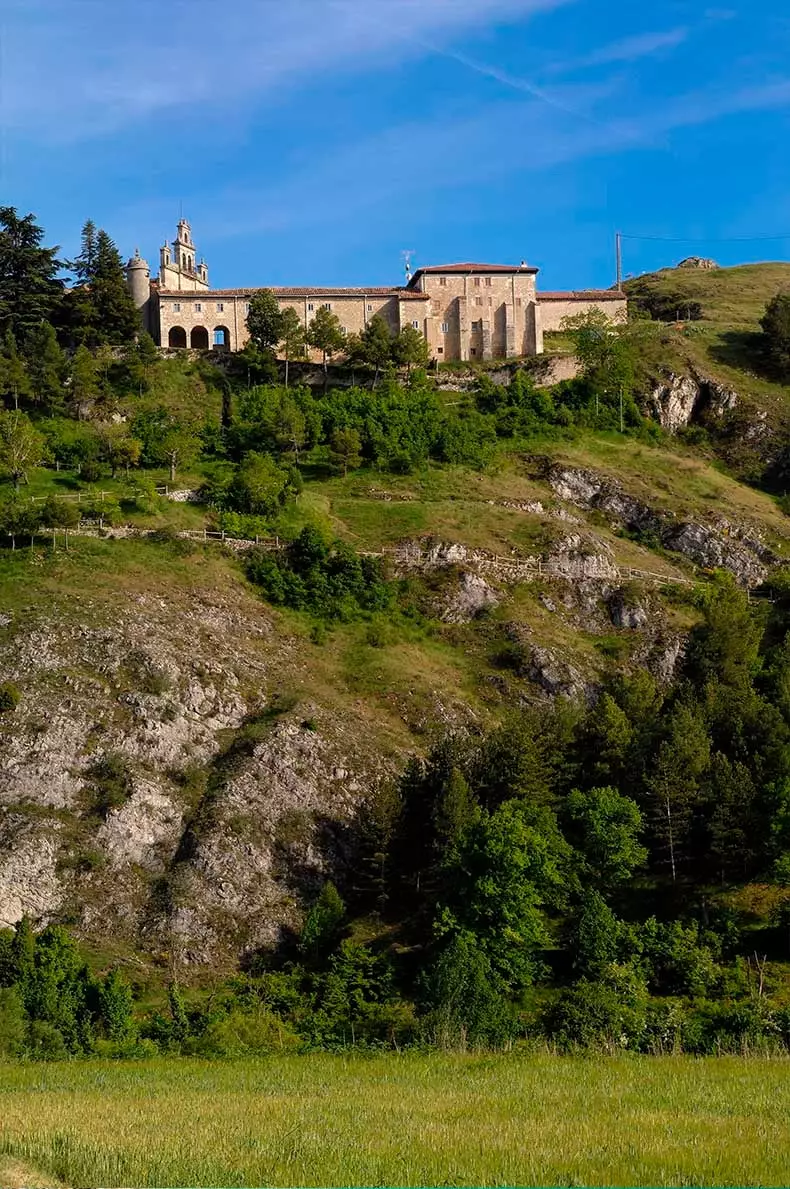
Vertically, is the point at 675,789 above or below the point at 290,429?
below

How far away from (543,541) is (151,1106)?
6409 centimetres

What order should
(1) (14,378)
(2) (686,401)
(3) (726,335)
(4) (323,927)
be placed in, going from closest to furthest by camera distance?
(4) (323,927), (1) (14,378), (2) (686,401), (3) (726,335)

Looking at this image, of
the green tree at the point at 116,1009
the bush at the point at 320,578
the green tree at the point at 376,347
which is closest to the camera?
the green tree at the point at 116,1009

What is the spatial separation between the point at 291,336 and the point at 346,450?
20603 millimetres

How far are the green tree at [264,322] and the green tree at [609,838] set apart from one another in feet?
217

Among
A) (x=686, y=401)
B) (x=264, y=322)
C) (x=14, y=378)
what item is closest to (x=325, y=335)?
(x=264, y=322)

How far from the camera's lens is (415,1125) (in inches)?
840

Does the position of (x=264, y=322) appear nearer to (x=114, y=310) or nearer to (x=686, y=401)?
(x=114, y=310)

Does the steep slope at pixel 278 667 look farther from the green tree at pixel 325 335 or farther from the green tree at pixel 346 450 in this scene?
the green tree at pixel 325 335

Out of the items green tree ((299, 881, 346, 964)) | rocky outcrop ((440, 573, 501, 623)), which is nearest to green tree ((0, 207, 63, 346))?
rocky outcrop ((440, 573, 501, 623))

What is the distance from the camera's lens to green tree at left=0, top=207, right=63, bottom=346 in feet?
369

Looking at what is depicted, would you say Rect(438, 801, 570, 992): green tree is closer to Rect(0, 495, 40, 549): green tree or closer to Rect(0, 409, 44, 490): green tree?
Rect(0, 495, 40, 549): green tree

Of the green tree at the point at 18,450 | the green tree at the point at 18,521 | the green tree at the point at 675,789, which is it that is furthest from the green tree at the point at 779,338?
the green tree at the point at 18,521

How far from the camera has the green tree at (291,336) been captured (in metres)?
110
